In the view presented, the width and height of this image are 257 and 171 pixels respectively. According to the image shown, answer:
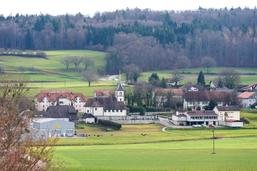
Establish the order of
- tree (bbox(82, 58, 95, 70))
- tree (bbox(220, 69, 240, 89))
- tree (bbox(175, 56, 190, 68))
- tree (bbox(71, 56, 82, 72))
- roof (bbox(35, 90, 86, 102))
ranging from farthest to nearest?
tree (bbox(175, 56, 190, 68)), tree (bbox(71, 56, 82, 72)), tree (bbox(82, 58, 95, 70)), tree (bbox(220, 69, 240, 89)), roof (bbox(35, 90, 86, 102))

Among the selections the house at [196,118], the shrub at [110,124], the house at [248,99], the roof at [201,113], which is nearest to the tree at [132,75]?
the house at [248,99]

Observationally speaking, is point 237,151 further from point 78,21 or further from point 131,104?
point 78,21

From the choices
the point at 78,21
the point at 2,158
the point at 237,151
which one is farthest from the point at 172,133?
the point at 78,21

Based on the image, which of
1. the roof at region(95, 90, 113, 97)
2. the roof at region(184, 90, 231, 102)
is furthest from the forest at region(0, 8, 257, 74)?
the roof at region(184, 90, 231, 102)

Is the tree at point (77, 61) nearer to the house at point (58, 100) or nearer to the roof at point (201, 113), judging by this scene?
the house at point (58, 100)

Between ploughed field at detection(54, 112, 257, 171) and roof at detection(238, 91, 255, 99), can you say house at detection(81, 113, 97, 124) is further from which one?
roof at detection(238, 91, 255, 99)

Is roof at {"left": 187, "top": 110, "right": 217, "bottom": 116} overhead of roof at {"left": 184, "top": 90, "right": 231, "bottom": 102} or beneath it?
beneath

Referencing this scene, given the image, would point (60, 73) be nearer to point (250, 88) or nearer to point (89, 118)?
point (250, 88)

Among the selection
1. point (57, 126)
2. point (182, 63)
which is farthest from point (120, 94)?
point (182, 63)
